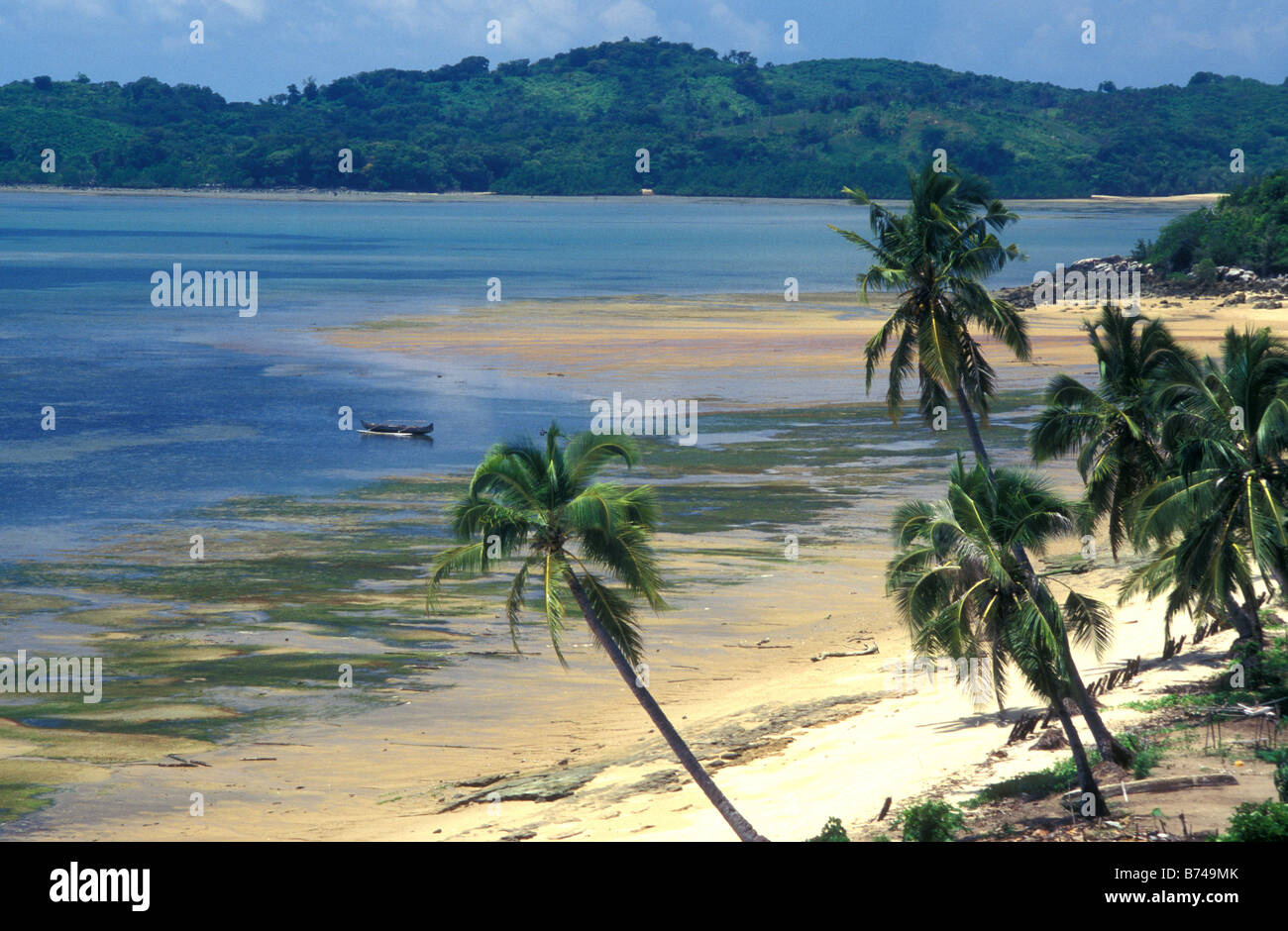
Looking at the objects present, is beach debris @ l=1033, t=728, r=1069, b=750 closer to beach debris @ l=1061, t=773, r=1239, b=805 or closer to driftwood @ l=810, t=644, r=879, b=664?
beach debris @ l=1061, t=773, r=1239, b=805

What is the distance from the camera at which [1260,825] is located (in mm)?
16938

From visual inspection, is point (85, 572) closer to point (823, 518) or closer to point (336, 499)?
point (336, 499)

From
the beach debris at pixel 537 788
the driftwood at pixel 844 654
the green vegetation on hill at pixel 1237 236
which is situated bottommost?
→ the beach debris at pixel 537 788

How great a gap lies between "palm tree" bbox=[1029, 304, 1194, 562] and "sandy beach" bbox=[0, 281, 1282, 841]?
14.4 ft

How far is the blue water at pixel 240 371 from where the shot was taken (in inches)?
2142

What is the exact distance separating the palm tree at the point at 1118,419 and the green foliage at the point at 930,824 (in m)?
6.92

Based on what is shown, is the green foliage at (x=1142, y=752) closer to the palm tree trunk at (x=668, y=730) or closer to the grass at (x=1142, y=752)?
the grass at (x=1142, y=752)

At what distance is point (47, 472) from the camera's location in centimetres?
5575

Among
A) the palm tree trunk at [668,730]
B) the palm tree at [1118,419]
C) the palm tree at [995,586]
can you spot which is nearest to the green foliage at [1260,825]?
the palm tree at [995,586]

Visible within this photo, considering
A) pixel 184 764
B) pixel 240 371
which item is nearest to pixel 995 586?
pixel 184 764

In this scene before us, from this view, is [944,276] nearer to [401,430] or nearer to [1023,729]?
[1023,729]

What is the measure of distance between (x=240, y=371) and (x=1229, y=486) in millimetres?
70824

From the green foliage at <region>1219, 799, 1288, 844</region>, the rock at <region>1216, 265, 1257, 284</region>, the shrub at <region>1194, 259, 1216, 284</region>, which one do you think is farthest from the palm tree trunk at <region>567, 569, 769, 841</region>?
the shrub at <region>1194, 259, 1216, 284</region>
